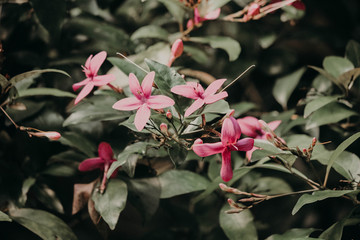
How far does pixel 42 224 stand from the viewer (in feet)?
2.65

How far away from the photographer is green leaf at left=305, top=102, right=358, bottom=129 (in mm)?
877

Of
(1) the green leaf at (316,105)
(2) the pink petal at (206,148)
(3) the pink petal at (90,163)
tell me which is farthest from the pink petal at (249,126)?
(3) the pink petal at (90,163)

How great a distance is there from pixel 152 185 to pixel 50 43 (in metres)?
0.56

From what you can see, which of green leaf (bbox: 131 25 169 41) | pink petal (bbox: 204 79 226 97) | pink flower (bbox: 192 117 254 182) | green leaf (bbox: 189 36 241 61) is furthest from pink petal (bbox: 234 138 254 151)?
green leaf (bbox: 131 25 169 41)

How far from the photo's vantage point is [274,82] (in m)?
1.20

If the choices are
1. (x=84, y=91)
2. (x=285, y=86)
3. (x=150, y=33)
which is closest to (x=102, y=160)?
(x=84, y=91)

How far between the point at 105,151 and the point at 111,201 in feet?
0.36

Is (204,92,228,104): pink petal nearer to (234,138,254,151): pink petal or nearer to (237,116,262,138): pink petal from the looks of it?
(234,138,254,151): pink petal

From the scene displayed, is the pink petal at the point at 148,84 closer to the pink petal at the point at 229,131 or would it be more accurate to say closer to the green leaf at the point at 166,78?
the green leaf at the point at 166,78

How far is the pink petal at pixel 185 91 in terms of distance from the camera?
0.68m

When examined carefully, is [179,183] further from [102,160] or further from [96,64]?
[96,64]

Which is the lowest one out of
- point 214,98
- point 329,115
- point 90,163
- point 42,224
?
point 42,224

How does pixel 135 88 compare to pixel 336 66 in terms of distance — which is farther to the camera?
pixel 336 66

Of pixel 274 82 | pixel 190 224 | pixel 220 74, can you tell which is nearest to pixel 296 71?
pixel 274 82
